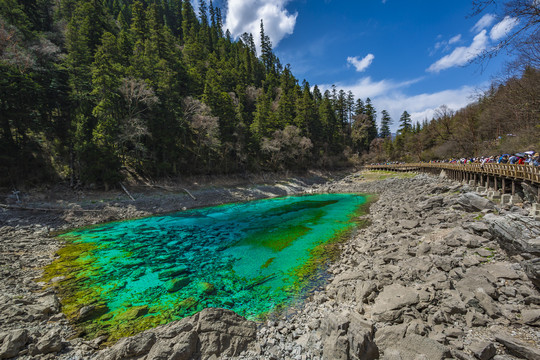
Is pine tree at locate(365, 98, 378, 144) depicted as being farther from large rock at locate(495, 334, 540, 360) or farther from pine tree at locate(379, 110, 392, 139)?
large rock at locate(495, 334, 540, 360)

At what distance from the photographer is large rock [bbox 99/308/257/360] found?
4375mm

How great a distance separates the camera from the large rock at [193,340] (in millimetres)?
4375

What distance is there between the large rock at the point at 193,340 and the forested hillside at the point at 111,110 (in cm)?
2572

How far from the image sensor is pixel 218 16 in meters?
95.5

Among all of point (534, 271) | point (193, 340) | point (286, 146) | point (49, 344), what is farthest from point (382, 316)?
point (286, 146)

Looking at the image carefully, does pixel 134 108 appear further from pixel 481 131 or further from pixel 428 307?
pixel 481 131

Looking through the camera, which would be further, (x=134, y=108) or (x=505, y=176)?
(x=134, y=108)

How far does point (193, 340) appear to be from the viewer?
15.3ft

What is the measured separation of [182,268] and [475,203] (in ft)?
52.1

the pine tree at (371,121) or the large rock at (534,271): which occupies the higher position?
the pine tree at (371,121)

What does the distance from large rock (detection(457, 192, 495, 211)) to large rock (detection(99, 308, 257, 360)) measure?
514 inches

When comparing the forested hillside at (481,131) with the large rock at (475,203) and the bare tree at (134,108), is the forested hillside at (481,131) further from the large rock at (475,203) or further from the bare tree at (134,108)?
the bare tree at (134,108)

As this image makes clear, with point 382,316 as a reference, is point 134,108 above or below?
above

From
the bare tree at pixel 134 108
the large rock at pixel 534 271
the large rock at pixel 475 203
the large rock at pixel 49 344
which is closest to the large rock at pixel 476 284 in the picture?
the large rock at pixel 534 271
